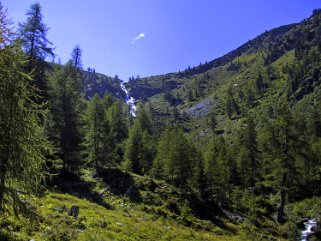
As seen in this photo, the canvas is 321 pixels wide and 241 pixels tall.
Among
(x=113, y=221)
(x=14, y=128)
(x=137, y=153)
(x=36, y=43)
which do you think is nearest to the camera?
(x=14, y=128)

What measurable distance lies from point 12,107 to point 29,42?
26.1 m

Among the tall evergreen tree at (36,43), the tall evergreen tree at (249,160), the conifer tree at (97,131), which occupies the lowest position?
the tall evergreen tree at (249,160)

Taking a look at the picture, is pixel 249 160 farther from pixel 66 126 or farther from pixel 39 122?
pixel 39 122

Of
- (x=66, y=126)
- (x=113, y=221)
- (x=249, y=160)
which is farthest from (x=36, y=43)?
(x=249, y=160)

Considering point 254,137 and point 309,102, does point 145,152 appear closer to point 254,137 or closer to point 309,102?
point 254,137

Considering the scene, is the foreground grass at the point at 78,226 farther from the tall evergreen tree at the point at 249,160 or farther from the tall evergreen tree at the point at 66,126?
the tall evergreen tree at the point at 249,160

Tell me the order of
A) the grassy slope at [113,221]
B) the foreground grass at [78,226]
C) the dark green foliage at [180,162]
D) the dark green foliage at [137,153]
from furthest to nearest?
the dark green foliage at [137,153], the dark green foliage at [180,162], the grassy slope at [113,221], the foreground grass at [78,226]

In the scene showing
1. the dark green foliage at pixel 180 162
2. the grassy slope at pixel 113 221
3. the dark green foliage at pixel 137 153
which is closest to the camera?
the grassy slope at pixel 113 221

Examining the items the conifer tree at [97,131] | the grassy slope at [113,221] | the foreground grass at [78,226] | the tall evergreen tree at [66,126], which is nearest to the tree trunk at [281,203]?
the grassy slope at [113,221]

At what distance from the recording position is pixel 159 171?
51094 mm

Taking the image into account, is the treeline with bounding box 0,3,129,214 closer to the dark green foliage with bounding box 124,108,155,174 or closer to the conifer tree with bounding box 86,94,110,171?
the conifer tree with bounding box 86,94,110,171

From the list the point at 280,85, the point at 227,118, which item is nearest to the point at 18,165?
the point at 227,118

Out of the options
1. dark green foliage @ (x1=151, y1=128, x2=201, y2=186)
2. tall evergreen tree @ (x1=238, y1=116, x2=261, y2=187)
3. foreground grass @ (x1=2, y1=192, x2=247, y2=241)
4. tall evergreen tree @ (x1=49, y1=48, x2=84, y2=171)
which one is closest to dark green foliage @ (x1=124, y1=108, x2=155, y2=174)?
dark green foliage @ (x1=151, y1=128, x2=201, y2=186)

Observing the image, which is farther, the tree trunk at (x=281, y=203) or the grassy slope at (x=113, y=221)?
the tree trunk at (x=281, y=203)
